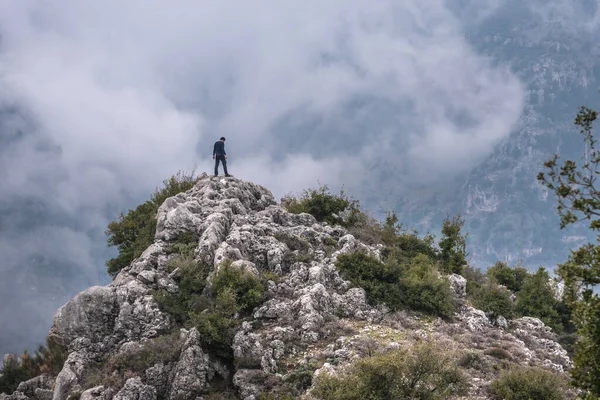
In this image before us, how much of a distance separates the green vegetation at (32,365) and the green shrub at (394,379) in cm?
1603

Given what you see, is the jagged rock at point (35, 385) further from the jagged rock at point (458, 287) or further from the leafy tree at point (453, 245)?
the leafy tree at point (453, 245)

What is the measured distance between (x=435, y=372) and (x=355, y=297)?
9.93 m

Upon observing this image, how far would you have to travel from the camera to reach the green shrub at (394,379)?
14.0 m

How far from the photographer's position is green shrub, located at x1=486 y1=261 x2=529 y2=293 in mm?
36828

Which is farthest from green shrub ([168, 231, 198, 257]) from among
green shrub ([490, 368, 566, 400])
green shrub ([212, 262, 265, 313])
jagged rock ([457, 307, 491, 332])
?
green shrub ([490, 368, 566, 400])

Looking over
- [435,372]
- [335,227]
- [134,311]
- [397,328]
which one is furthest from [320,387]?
[335,227]

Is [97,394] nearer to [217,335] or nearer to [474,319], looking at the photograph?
[217,335]

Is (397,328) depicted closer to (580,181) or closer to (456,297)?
(456,297)

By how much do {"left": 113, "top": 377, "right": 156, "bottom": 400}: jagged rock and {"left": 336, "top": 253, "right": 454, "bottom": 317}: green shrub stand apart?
12648 millimetres

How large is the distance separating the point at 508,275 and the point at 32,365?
35743mm

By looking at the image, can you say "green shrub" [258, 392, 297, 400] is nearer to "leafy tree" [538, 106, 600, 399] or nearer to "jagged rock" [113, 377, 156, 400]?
"jagged rock" [113, 377, 156, 400]

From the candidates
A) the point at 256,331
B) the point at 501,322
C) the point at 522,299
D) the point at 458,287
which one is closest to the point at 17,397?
the point at 256,331

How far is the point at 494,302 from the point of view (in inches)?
1101

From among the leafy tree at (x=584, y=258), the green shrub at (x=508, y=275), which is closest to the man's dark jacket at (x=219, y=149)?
the green shrub at (x=508, y=275)
